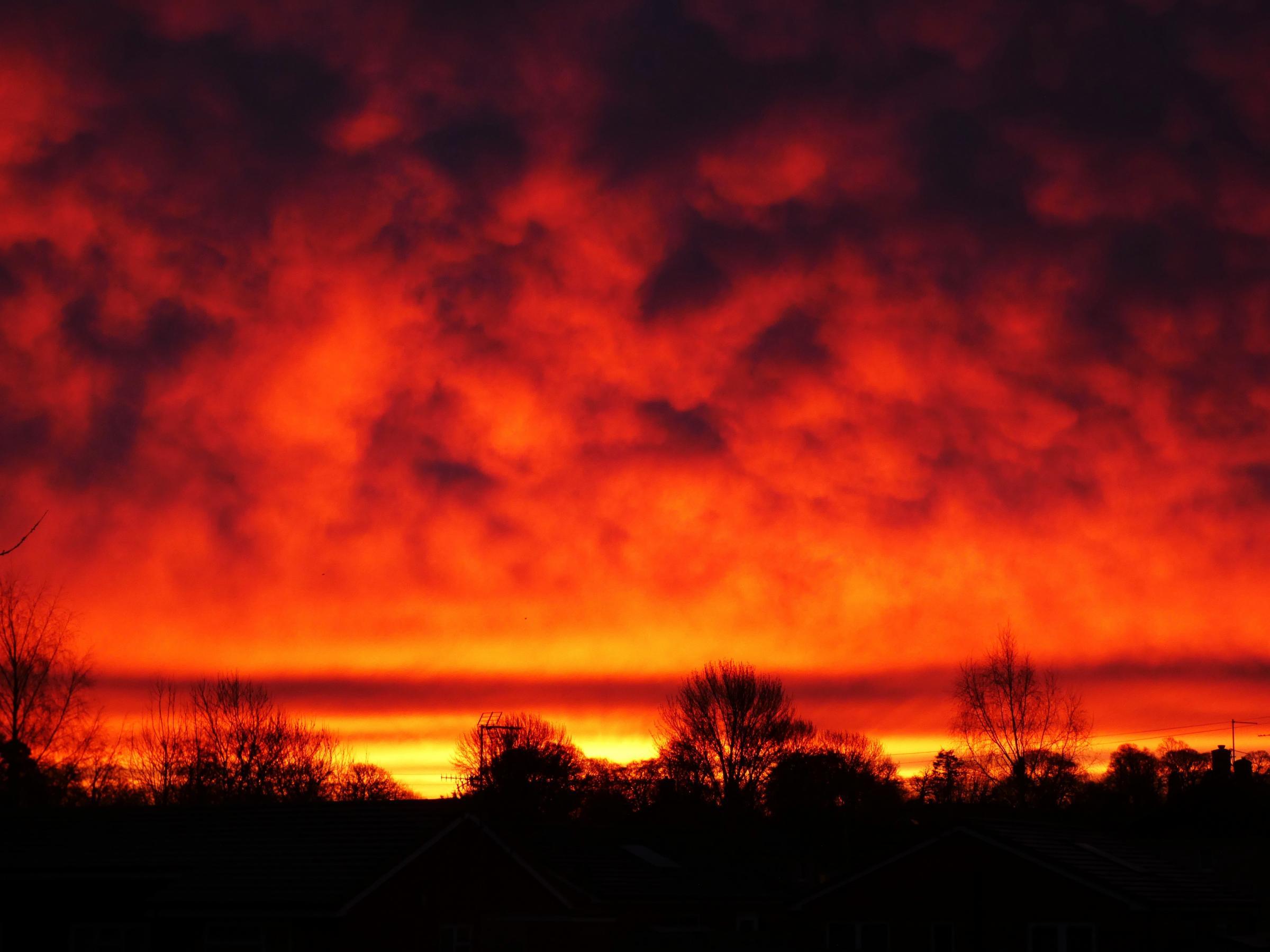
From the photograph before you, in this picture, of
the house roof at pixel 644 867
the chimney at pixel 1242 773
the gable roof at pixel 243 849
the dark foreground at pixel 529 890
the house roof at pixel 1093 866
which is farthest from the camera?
the chimney at pixel 1242 773

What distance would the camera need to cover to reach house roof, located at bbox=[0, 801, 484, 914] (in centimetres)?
3619

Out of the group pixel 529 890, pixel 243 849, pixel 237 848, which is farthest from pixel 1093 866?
pixel 237 848

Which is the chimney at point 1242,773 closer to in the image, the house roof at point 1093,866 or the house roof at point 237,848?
the house roof at point 1093,866

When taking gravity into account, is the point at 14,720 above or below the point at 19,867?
above

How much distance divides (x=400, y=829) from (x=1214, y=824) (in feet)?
178

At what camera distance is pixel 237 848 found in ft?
128

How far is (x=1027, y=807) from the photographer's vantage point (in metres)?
77.8

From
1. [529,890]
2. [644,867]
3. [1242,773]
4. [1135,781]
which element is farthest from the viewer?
[1135,781]

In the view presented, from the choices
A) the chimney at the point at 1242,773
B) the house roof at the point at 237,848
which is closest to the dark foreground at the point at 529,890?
the house roof at the point at 237,848

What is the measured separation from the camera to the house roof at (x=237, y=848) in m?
36.2

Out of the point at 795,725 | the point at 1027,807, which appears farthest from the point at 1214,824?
the point at 795,725

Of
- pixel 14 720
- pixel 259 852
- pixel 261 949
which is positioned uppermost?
pixel 14 720

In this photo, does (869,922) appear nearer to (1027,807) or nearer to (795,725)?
(1027,807)

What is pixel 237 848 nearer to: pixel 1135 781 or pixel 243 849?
pixel 243 849
